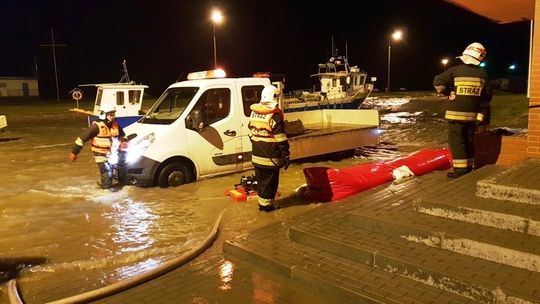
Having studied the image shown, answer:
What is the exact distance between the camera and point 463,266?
4.41 meters

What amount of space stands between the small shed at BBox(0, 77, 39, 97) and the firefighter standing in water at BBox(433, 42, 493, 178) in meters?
90.5

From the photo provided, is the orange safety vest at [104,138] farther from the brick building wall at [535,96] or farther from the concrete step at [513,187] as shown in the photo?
the brick building wall at [535,96]

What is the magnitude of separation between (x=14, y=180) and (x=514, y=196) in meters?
9.84

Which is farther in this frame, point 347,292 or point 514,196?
point 514,196

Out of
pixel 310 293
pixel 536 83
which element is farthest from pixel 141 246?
pixel 536 83

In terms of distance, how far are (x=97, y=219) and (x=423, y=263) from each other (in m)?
5.00

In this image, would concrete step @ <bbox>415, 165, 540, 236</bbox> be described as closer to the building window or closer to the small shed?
the building window

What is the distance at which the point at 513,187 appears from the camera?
5.32 meters

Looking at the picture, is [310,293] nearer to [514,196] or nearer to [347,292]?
[347,292]

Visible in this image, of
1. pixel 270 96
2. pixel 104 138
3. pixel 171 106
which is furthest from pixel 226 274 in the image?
pixel 171 106

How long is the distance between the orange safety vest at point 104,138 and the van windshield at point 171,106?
80cm

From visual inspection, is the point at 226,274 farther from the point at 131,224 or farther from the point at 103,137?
the point at 103,137

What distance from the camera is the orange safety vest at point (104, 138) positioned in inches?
355

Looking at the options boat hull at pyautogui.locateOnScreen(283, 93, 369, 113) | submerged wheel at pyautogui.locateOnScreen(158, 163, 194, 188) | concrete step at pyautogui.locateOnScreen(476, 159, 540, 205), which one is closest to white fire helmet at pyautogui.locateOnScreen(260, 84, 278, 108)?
concrete step at pyautogui.locateOnScreen(476, 159, 540, 205)
